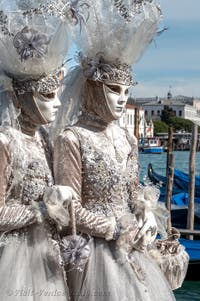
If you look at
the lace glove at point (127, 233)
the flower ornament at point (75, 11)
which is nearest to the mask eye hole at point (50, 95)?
the flower ornament at point (75, 11)

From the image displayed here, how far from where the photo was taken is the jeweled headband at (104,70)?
93.7 inches

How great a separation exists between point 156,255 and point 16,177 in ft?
2.21

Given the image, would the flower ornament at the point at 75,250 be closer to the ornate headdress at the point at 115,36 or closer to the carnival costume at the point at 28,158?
the carnival costume at the point at 28,158

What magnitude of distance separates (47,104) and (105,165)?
0.32 m

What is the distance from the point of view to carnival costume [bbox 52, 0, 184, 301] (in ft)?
7.51

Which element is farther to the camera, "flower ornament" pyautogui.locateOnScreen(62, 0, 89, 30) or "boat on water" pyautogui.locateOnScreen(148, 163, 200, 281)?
"boat on water" pyautogui.locateOnScreen(148, 163, 200, 281)

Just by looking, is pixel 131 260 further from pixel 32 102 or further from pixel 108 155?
pixel 32 102

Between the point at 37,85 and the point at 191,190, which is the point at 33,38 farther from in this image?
the point at 191,190

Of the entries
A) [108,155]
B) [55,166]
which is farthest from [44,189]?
[108,155]

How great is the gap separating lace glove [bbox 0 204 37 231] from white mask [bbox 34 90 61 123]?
0.35 metres

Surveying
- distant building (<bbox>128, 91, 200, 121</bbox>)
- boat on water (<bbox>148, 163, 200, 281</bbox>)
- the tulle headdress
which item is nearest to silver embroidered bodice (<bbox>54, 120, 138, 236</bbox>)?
the tulle headdress

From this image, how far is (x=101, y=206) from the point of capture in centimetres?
237

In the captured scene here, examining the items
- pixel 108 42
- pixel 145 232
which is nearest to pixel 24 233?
pixel 145 232

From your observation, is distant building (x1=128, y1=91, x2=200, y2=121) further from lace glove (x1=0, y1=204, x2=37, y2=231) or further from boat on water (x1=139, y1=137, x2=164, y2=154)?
lace glove (x1=0, y1=204, x2=37, y2=231)
